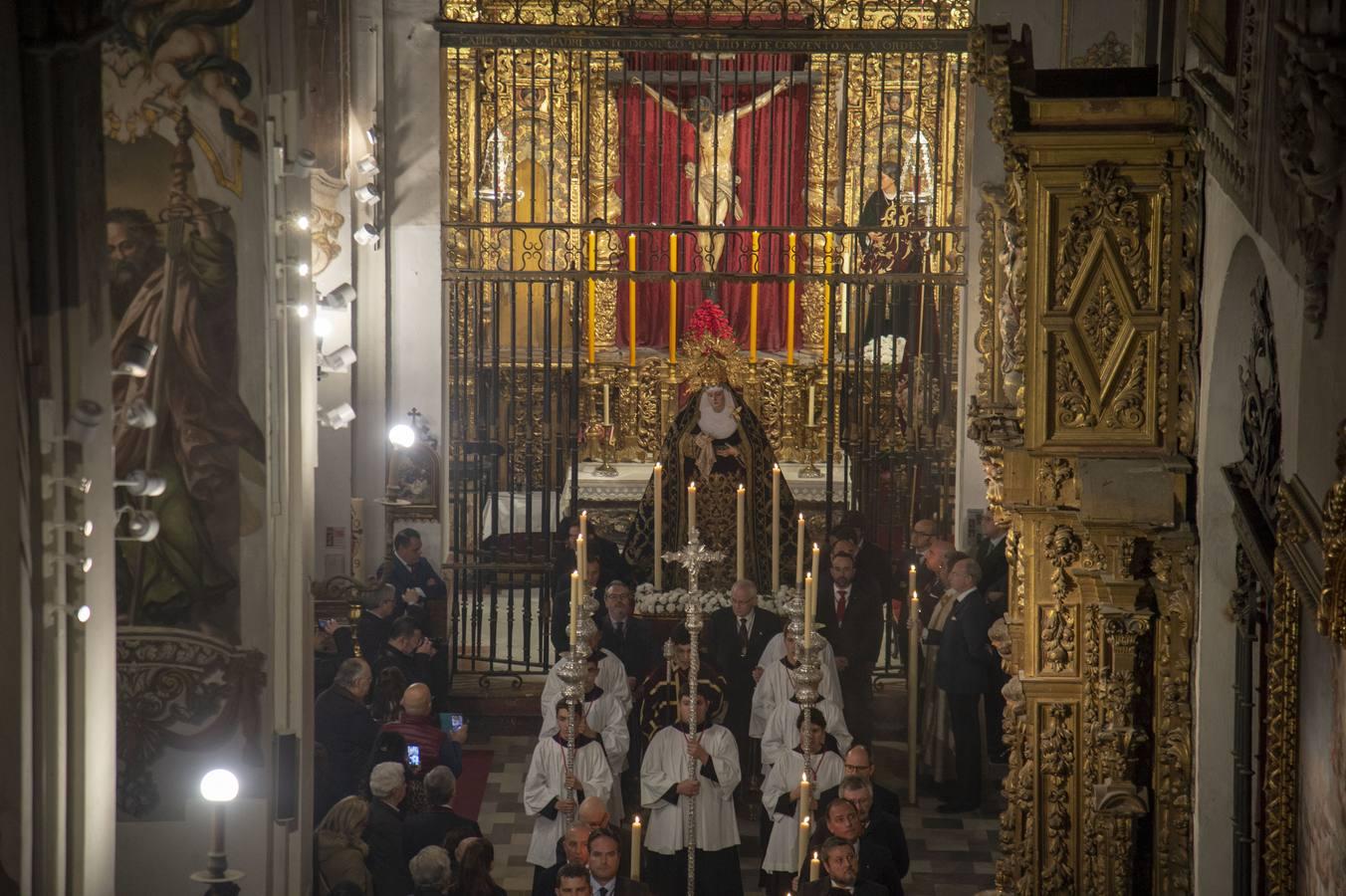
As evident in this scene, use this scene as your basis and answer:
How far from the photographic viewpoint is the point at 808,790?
9492mm

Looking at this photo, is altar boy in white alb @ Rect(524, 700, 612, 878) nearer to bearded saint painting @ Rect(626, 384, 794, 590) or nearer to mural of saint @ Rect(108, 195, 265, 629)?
mural of saint @ Rect(108, 195, 265, 629)

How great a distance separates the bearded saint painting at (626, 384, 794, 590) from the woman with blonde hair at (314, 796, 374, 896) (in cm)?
553

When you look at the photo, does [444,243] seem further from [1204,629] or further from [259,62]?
[1204,629]

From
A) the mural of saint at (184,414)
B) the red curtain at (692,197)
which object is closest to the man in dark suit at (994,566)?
the red curtain at (692,197)

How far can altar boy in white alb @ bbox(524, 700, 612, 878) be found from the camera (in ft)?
38.5

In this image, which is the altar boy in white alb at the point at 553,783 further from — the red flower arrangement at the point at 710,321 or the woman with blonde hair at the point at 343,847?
the red flower arrangement at the point at 710,321

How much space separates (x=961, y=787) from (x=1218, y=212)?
670 cm

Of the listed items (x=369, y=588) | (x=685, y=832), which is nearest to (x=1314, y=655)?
(x=685, y=832)

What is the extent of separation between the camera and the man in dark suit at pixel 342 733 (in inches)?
493

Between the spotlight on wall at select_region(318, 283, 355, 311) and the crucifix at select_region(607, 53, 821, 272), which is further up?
the crucifix at select_region(607, 53, 821, 272)

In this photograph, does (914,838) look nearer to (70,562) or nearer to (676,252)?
(676,252)

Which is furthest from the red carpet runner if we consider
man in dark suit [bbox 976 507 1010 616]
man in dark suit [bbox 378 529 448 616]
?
man in dark suit [bbox 976 507 1010 616]

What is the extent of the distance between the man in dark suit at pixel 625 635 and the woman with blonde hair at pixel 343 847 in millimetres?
3379

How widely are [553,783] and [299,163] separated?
364cm
